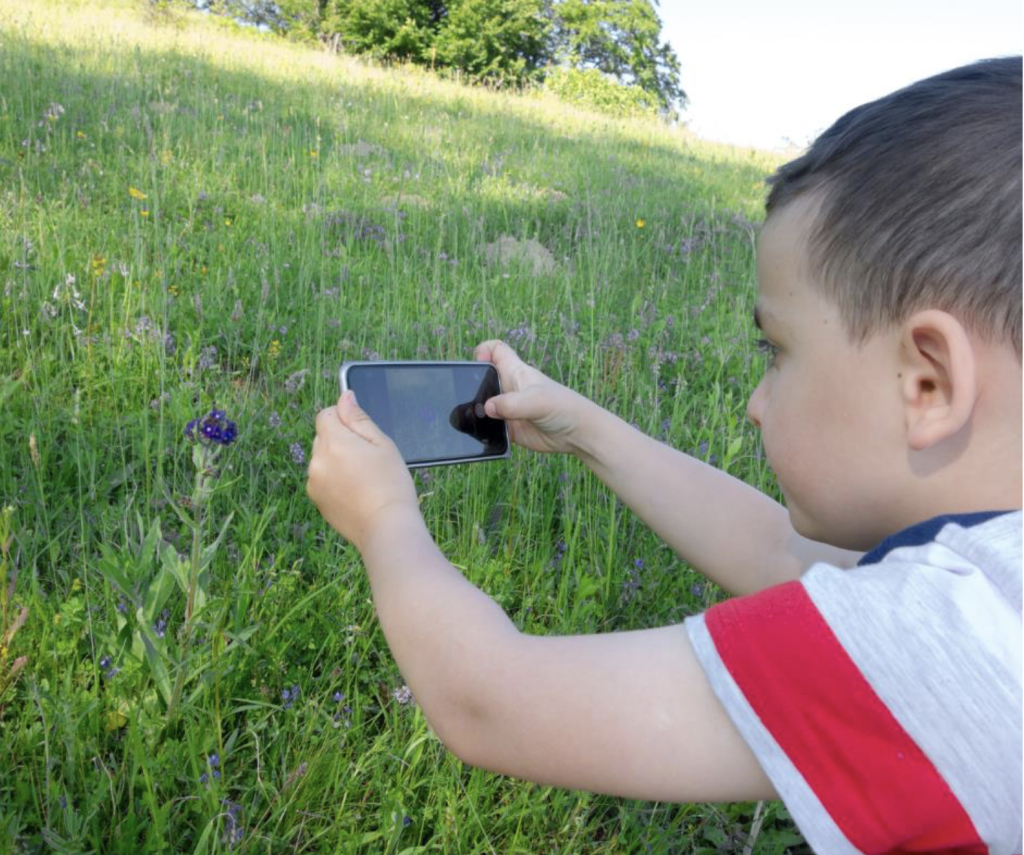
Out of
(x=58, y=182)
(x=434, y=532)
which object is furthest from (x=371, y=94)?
(x=434, y=532)

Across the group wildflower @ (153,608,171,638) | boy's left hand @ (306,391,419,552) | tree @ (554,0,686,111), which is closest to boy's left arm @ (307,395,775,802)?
boy's left hand @ (306,391,419,552)

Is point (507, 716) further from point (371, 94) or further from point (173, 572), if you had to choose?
point (371, 94)

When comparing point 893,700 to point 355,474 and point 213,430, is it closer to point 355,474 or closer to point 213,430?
point 355,474

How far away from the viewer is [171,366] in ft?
8.72

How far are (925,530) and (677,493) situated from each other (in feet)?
2.47

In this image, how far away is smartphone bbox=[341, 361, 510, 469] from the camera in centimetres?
149

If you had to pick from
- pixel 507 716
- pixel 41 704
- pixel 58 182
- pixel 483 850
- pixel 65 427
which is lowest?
pixel 483 850

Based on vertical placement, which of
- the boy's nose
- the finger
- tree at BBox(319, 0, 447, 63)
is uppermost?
tree at BBox(319, 0, 447, 63)

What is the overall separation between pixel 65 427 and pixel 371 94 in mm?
6753

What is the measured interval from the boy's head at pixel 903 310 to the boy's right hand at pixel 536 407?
67 centimetres

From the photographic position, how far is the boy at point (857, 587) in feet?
2.65

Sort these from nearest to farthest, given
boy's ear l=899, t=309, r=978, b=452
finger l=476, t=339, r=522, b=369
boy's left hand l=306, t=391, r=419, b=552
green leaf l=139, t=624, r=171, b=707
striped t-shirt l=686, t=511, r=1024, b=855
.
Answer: striped t-shirt l=686, t=511, r=1024, b=855
boy's ear l=899, t=309, r=978, b=452
boy's left hand l=306, t=391, r=419, b=552
green leaf l=139, t=624, r=171, b=707
finger l=476, t=339, r=522, b=369

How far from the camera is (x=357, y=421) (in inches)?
54.1

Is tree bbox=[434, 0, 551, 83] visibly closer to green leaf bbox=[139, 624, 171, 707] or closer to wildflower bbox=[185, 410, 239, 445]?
wildflower bbox=[185, 410, 239, 445]
